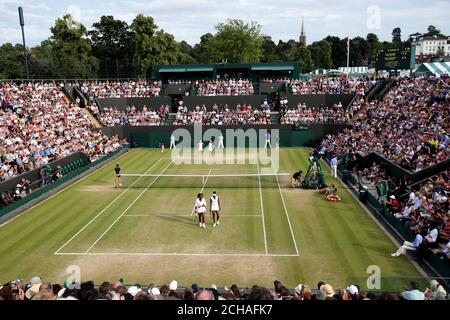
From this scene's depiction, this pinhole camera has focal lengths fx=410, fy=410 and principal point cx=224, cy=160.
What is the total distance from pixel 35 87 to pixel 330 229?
33.8 metres

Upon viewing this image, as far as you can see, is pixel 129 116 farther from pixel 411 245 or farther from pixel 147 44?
pixel 411 245

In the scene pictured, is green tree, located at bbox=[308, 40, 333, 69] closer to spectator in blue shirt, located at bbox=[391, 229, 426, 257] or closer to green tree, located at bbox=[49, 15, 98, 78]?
green tree, located at bbox=[49, 15, 98, 78]

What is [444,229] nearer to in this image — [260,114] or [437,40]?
[260,114]

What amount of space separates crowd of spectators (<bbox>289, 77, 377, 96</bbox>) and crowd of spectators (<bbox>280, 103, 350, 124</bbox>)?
2.38 metres

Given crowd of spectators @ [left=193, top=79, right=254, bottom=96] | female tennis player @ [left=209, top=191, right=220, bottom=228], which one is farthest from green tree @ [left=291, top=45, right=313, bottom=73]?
female tennis player @ [left=209, top=191, right=220, bottom=228]

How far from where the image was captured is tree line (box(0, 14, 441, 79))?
179ft

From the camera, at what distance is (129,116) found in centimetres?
4438

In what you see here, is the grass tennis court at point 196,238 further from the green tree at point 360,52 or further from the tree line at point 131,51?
the green tree at point 360,52

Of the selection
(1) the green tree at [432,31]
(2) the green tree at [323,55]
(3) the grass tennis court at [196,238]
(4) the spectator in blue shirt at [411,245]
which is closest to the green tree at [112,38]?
(2) the green tree at [323,55]

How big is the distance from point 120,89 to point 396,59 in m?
30.9

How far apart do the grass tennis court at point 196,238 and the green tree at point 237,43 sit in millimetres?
71896

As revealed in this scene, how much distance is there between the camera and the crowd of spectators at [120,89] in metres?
45.4

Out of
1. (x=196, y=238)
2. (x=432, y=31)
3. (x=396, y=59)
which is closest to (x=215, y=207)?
(x=196, y=238)
